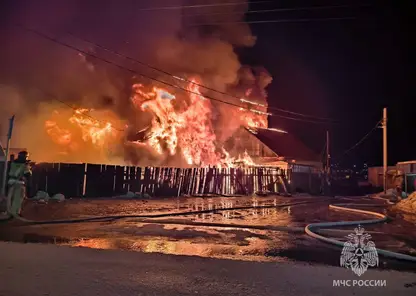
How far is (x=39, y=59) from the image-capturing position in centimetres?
2155

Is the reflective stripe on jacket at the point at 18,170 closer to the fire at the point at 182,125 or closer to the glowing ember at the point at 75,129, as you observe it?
the glowing ember at the point at 75,129

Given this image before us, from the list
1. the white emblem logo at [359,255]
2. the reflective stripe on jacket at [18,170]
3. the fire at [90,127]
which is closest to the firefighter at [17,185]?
the reflective stripe on jacket at [18,170]

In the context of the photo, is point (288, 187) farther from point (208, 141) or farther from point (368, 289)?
point (368, 289)

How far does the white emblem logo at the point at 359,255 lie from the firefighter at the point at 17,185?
7751 mm

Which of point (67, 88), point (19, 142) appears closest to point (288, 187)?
point (67, 88)

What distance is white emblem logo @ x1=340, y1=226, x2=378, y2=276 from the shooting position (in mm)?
5055

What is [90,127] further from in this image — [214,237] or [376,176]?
[376,176]

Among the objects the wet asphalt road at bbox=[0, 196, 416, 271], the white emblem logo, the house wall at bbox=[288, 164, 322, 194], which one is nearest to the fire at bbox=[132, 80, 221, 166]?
the house wall at bbox=[288, 164, 322, 194]

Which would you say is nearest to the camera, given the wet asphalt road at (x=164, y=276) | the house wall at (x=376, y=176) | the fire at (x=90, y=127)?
the wet asphalt road at (x=164, y=276)

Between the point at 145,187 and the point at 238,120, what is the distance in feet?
46.8

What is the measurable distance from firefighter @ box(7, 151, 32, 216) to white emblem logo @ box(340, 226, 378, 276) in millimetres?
7751

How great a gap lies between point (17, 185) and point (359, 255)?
8.17 metres

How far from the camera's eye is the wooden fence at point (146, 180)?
1487 centimetres

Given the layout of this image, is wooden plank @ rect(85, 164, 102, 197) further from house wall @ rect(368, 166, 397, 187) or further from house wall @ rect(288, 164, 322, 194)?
house wall @ rect(368, 166, 397, 187)
